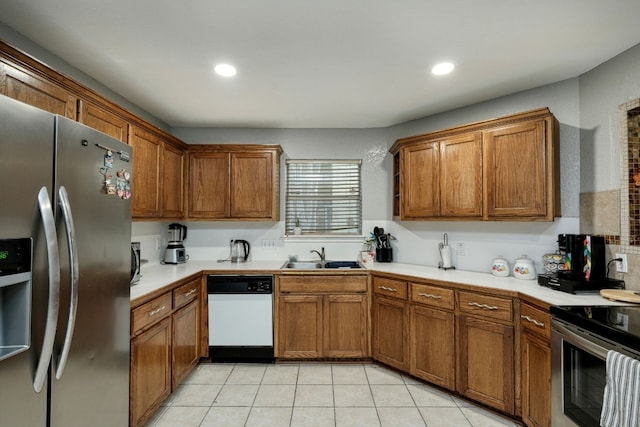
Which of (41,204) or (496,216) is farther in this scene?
(496,216)

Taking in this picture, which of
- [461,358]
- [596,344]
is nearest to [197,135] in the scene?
[461,358]

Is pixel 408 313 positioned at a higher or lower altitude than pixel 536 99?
lower

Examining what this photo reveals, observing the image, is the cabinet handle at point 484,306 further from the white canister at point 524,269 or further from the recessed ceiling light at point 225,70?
the recessed ceiling light at point 225,70

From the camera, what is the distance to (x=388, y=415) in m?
2.30

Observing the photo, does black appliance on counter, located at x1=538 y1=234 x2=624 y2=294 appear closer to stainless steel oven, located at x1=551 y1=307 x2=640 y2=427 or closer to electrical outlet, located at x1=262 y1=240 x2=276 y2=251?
stainless steel oven, located at x1=551 y1=307 x2=640 y2=427

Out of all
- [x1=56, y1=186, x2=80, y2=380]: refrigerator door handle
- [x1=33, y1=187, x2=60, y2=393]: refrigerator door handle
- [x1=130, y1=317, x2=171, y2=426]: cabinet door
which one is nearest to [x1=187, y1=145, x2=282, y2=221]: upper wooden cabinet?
[x1=130, y1=317, x2=171, y2=426]: cabinet door

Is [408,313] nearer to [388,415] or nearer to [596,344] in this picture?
[388,415]

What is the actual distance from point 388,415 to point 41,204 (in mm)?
2439

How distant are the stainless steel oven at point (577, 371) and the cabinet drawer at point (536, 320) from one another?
0.08m

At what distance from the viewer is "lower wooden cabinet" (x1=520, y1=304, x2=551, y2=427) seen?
6.36 feet

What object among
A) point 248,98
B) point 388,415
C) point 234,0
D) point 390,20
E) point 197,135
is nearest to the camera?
point 234,0

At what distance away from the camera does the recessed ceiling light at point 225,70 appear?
2336 millimetres

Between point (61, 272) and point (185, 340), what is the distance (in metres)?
1.72

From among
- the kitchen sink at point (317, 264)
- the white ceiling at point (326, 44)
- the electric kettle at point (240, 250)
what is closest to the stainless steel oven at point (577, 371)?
the white ceiling at point (326, 44)
